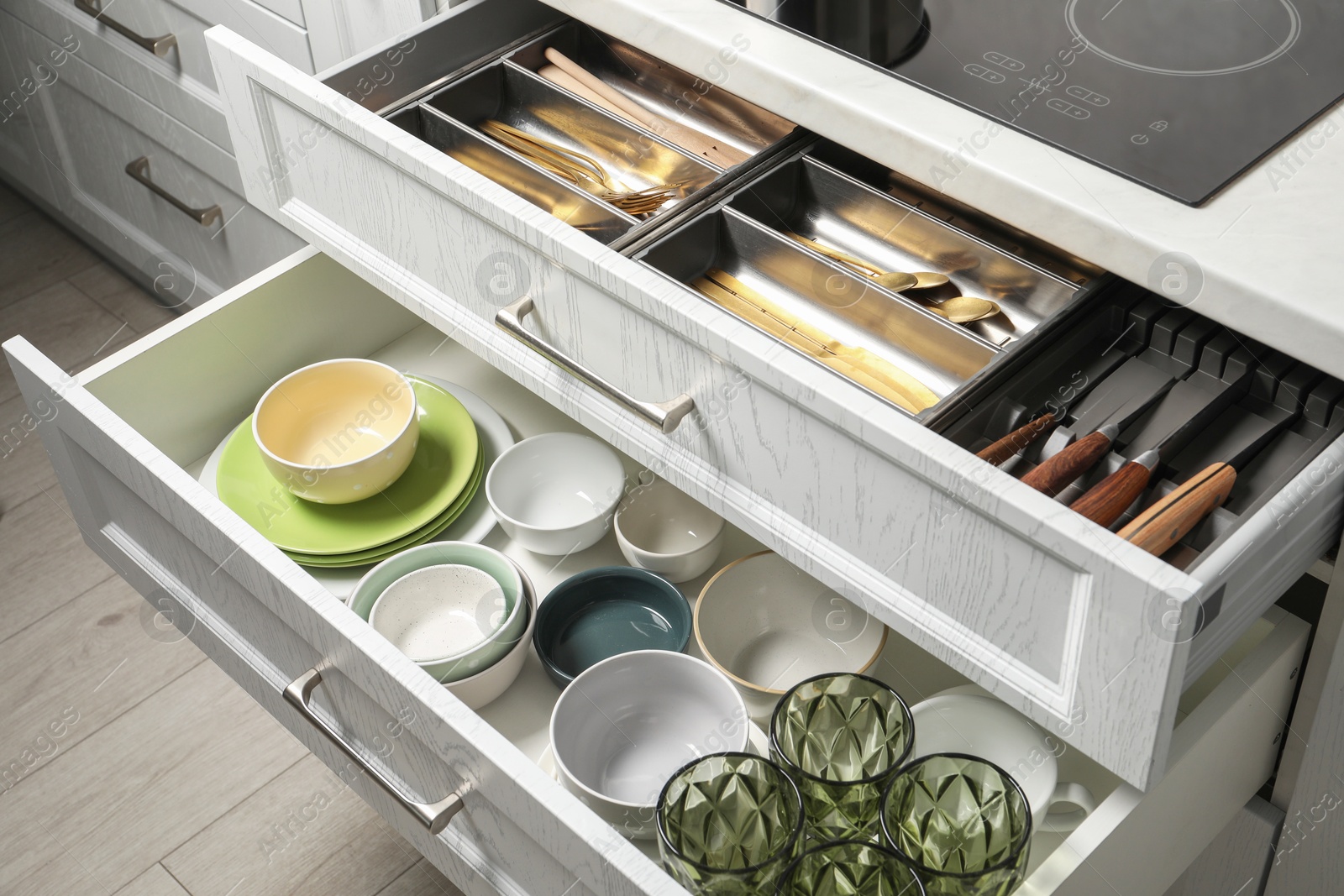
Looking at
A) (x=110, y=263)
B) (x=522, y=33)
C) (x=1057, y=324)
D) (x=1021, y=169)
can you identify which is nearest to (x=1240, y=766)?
(x=1057, y=324)

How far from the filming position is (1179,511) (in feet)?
2.31

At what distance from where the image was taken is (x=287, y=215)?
3.64 feet

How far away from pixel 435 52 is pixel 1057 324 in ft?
2.00

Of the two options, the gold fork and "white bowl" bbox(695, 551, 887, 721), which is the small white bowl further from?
the gold fork

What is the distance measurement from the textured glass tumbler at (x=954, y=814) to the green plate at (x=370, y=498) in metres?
0.52

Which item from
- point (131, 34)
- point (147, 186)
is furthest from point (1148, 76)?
point (147, 186)

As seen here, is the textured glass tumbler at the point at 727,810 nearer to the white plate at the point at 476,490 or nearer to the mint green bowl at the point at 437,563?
the mint green bowl at the point at 437,563

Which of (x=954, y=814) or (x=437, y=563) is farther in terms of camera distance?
(x=437, y=563)

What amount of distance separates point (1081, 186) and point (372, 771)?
2.07 ft

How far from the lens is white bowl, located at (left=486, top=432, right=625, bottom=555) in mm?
1109

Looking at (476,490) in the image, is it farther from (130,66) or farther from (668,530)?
(130,66)

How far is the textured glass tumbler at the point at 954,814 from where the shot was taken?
2.50ft

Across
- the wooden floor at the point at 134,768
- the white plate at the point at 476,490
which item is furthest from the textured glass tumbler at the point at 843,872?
the wooden floor at the point at 134,768

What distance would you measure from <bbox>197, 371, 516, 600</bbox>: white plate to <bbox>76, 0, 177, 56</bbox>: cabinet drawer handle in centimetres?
71
